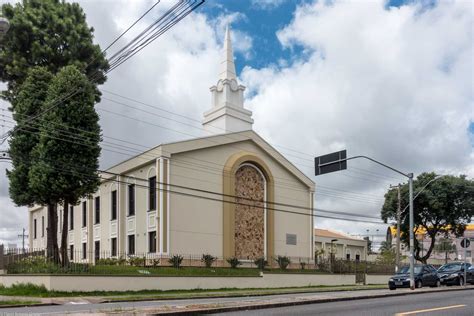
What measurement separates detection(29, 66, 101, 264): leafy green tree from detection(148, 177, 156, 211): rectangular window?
25.6 feet

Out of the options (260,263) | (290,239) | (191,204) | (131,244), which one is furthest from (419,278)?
(131,244)

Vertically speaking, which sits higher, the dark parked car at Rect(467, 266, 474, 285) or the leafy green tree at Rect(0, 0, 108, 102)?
the leafy green tree at Rect(0, 0, 108, 102)

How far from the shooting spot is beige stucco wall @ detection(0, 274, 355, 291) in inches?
944

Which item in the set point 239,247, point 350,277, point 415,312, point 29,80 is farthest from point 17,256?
point 350,277

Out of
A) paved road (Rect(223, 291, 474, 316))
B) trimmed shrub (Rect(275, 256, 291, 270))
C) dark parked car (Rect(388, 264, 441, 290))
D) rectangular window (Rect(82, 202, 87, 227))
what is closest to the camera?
paved road (Rect(223, 291, 474, 316))

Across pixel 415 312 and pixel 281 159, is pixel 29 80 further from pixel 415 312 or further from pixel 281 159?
pixel 415 312

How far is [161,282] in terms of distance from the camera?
27.7m

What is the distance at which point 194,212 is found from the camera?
3491 cm

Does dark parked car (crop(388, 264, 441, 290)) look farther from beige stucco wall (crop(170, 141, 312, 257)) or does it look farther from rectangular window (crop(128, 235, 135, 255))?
rectangular window (crop(128, 235, 135, 255))

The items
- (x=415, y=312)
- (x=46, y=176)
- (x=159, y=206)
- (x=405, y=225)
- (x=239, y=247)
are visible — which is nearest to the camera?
(x=415, y=312)

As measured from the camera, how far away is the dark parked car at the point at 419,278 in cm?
2920

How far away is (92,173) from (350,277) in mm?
20915

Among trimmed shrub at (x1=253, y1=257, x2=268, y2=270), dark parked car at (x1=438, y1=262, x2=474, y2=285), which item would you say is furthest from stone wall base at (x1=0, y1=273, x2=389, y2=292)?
dark parked car at (x1=438, y1=262, x2=474, y2=285)

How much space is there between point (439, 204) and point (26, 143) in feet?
126
